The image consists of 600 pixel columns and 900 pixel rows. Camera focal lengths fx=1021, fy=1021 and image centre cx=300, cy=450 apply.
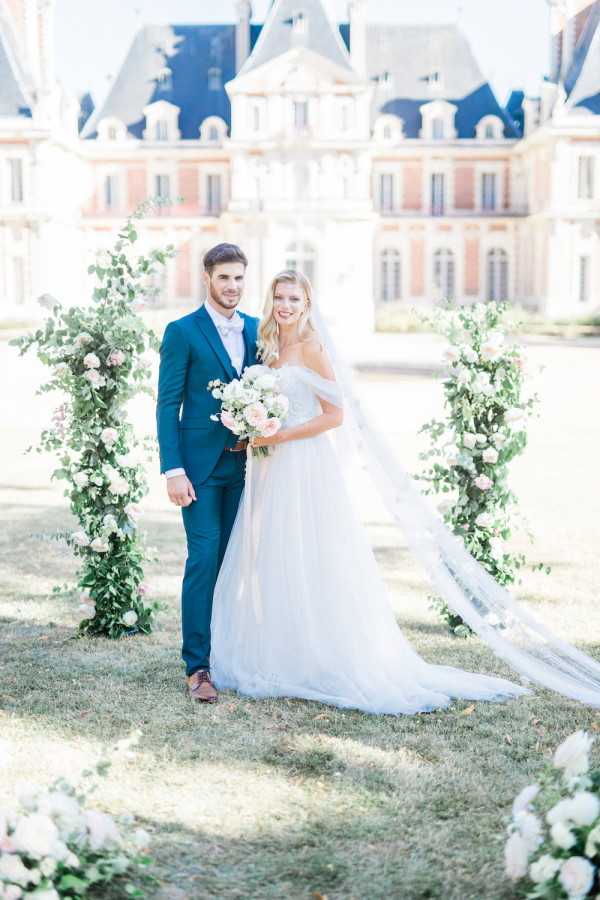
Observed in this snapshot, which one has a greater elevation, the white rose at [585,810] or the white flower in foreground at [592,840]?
the white rose at [585,810]

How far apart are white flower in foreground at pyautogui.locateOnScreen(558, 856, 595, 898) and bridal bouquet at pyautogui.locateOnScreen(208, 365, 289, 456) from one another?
82.6 inches

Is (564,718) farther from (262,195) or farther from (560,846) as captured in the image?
(262,195)

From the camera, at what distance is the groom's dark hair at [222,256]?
13.4 ft

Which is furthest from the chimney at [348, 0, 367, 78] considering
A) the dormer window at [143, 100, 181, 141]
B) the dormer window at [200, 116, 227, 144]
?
the dormer window at [143, 100, 181, 141]

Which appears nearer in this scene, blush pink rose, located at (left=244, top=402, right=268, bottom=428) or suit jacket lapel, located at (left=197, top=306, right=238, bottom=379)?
blush pink rose, located at (left=244, top=402, right=268, bottom=428)

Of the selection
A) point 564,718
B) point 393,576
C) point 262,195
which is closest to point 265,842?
point 564,718

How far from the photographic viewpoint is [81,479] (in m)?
4.89

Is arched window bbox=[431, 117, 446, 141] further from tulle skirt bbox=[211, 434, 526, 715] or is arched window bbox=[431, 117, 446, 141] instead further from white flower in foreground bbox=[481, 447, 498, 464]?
tulle skirt bbox=[211, 434, 526, 715]

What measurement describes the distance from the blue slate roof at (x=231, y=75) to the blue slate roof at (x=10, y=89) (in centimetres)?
325

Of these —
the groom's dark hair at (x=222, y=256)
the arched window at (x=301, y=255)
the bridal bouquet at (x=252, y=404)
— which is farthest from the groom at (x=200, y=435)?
the arched window at (x=301, y=255)

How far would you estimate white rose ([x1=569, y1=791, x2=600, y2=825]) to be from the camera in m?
2.40

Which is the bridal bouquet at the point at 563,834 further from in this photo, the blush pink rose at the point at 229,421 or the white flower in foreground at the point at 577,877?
the blush pink rose at the point at 229,421

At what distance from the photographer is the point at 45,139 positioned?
34938 millimetres

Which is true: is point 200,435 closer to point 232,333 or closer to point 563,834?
point 232,333
